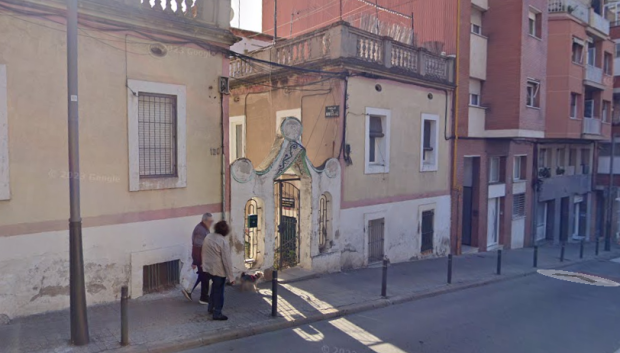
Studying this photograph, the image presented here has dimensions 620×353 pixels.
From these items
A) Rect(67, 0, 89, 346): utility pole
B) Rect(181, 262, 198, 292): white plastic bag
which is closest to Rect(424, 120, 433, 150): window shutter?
Rect(181, 262, 198, 292): white plastic bag

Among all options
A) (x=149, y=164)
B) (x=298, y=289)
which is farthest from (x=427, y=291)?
(x=149, y=164)

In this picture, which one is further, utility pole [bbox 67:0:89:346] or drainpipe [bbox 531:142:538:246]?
drainpipe [bbox 531:142:538:246]

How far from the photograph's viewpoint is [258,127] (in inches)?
603

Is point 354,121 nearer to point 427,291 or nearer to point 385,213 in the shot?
point 385,213

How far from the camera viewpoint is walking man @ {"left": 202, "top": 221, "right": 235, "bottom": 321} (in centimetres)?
782

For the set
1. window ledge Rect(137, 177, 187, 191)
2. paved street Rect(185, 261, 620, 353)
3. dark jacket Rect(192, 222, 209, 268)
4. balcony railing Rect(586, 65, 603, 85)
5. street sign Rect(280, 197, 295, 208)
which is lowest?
paved street Rect(185, 261, 620, 353)

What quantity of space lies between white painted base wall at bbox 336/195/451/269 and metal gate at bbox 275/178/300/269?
48.7 inches

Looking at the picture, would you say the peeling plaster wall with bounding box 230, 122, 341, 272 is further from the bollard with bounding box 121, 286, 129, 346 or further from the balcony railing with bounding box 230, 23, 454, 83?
the bollard with bounding box 121, 286, 129, 346

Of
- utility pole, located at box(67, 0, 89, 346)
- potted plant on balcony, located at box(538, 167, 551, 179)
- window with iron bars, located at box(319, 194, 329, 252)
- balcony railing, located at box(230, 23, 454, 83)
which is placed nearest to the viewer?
utility pole, located at box(67, 0, 89, 346)

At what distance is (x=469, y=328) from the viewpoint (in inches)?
344

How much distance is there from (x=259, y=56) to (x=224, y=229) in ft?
28.1

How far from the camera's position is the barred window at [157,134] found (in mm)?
9078

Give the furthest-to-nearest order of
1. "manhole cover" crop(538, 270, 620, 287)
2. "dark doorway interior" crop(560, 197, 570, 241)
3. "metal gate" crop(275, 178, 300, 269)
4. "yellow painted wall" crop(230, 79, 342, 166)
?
"dark doorway interior" crop(560, 197, 570, 241), "manhole cover" crop(538, 270, 620, 287), "yellow painted wall" crop(230, 79, 342, 166), "metal gate" crop(275, 178, 300, 269)

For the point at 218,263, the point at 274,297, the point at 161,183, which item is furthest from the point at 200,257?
the point at 161,183
